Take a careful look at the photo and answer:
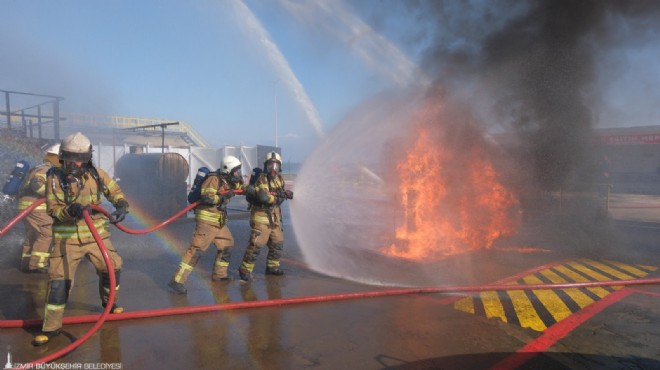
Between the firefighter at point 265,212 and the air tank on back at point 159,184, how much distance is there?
6752mm

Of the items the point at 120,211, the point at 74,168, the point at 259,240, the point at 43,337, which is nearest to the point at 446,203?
the point at 259,240

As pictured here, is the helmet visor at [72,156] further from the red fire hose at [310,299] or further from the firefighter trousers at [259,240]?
the firefighter trousers at [259,240]

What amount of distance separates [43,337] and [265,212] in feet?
10.3

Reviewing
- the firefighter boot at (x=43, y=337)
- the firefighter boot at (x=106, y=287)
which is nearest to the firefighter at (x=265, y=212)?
the firefighter boot at (x=106, y=287)

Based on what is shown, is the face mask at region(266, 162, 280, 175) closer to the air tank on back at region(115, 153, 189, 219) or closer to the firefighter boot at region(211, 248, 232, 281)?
the firefighter boot at region(211, 248, 232, 281)

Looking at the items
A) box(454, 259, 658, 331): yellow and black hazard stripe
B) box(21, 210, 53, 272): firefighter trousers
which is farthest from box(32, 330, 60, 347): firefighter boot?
box(454, 259, 658, 331): yellow and black hazard stripe

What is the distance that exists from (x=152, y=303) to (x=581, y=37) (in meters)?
10.8

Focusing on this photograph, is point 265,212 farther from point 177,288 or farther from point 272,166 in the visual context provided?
point 177,288

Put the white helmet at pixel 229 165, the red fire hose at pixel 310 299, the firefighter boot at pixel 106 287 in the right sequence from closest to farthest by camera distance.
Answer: the red fire hose at pixel 310 299 < the firefighter boot at pixel 106 287 < the white helmet at pixel 229 165

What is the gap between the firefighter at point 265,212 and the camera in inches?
244

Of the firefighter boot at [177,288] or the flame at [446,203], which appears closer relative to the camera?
the firefighter boot at [177,288]

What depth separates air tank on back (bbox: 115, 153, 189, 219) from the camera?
1209 centimetres

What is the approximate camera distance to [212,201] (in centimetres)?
564

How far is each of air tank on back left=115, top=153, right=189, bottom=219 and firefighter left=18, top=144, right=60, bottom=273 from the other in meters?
5.39
